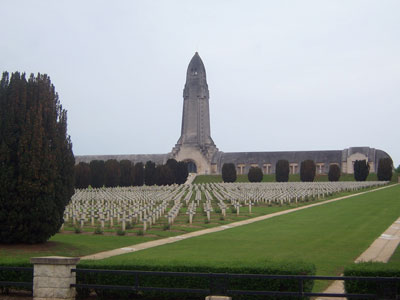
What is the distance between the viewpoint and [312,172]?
2416 inches

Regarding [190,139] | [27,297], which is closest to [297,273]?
[27,297]

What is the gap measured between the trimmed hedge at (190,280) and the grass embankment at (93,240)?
171 centimetres

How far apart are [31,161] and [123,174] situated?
4727 centimetres

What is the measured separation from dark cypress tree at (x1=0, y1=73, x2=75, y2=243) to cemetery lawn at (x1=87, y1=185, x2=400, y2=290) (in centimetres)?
316

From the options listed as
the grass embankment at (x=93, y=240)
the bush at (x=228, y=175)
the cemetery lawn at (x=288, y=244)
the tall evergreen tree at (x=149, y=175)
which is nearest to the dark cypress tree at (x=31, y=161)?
the grass embankment at (x=93, y=240)

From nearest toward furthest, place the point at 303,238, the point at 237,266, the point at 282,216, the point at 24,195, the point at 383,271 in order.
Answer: the point at 383,271 → the point at 237,266 → the point at 24,195 → the point at 303,238 → the point at 282,216

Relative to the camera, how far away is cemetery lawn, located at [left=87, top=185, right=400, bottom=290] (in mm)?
11258

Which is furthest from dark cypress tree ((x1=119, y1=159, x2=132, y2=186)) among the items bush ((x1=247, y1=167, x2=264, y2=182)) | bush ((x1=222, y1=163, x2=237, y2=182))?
bush ((x1=247, y1=167, x2=264, y2=182))

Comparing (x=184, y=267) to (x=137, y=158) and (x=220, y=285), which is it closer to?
(x=220, y=285)

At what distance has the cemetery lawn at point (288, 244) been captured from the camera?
36.9ft

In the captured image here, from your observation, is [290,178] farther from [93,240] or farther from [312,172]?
[93,240]

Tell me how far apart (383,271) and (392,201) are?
24954 mm

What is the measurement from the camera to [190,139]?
8125 centimetres

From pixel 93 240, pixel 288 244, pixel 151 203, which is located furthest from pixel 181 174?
pixel 288 244
